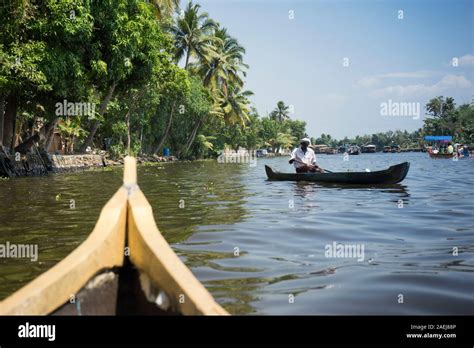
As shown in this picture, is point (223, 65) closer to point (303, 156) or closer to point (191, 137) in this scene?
point (191, 137)

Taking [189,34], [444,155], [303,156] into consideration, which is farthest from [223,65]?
[303,156]

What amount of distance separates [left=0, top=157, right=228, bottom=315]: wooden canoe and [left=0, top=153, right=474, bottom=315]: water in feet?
2.95

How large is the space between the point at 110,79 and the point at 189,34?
2048 centimetres

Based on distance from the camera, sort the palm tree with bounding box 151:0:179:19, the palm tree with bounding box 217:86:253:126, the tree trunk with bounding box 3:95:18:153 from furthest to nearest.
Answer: the palm tree with bounding box 217:86:253:126, the palm tree with bounding box 151:0:179:19, the tree trunk with bounding box 3:95:18:153

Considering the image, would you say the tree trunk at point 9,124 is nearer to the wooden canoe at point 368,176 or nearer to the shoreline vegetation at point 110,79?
the shoreline vegetation at point 110,79

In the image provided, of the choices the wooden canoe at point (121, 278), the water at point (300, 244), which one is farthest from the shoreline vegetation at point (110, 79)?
the wooden canoe at point (121, 278)

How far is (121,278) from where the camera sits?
3119mm

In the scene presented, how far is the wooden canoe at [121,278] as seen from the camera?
2619 millimetres

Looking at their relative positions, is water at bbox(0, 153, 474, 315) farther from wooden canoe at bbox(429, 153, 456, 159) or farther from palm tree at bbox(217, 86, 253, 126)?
palm tree at bbox(217, 86, 253, 126)

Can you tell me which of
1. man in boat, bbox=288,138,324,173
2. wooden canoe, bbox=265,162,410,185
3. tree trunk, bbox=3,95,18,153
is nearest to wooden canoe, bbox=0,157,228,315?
wooden canoe, bbox=265,162,410,185

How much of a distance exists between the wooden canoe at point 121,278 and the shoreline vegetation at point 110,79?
49.4 ft

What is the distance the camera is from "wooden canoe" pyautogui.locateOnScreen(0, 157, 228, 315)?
262 cm
